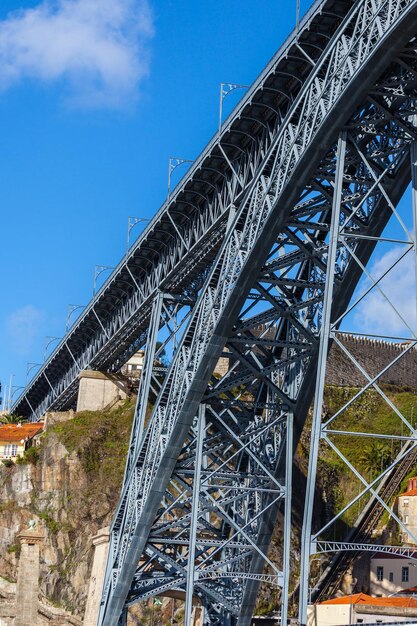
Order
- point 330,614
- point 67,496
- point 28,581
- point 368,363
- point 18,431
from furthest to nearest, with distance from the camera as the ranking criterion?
point 368,363
point 18,431
point 67,496
point 28,581
point 330,614

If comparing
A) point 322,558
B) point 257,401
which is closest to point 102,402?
point 322,558

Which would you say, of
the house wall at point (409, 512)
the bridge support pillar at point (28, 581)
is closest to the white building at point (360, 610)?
the house wall at point (409, 512)

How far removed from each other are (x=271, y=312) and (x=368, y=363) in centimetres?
5557

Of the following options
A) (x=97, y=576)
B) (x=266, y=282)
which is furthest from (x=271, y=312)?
(x=97, y=576)

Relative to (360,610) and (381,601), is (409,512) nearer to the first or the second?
(381,601)

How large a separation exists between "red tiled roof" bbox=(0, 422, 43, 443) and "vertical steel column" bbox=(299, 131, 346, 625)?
54740 millimetres

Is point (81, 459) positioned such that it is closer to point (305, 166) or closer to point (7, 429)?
point (7, 429)

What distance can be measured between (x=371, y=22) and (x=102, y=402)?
1791 inches

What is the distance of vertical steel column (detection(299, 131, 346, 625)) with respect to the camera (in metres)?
27.9

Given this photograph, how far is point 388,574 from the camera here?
60469mm

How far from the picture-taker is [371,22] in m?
29.4

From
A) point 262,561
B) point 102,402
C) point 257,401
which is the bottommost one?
point 262,561

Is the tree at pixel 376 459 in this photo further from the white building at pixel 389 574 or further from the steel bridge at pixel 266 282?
the steel bridge at pixel 266 282

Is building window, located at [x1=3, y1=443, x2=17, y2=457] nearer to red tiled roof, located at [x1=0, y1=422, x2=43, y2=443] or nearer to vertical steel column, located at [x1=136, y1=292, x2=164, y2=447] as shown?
red tiled roof, located at [x1=0, y1=422, x2=43, y2=443]
